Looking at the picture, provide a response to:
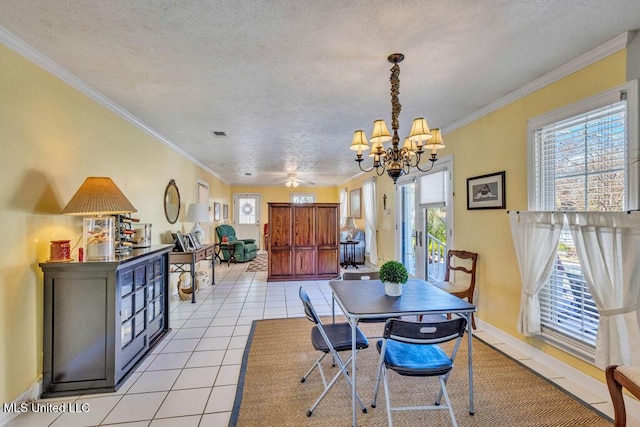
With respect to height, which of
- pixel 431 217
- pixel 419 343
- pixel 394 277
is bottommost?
pixel 419 343

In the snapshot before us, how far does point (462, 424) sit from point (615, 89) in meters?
2.41

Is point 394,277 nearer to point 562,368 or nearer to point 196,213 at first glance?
A: point 562,368

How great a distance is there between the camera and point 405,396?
2148 mm

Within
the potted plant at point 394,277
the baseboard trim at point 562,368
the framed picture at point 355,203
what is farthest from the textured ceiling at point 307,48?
the framed picture at point 355,203

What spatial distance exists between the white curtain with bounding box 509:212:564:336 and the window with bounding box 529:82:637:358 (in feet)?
0.31

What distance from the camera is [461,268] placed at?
3.40m

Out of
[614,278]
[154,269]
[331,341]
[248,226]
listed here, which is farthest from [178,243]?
[248,226]

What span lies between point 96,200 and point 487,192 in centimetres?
365

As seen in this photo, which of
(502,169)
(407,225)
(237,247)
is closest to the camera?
(502,169)

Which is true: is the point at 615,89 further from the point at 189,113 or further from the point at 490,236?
the point at 189,113

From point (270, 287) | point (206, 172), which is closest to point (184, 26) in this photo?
point (270, 287)

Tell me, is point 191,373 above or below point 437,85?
below

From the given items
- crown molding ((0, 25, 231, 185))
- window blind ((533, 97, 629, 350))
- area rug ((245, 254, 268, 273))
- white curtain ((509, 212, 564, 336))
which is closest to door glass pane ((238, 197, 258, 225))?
area rug ((245, 254, 268, 273))

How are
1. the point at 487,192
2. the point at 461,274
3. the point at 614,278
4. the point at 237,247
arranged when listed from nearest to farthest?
1. the point at 614,278
2. the point at 487,192
3. the point at 461,274
4. the point at 237,247
